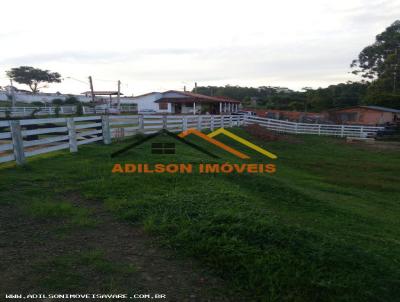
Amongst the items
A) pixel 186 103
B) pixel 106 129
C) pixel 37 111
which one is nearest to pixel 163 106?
pixel 186 103

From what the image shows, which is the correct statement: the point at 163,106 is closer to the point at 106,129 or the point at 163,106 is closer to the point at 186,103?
the point at 186,103

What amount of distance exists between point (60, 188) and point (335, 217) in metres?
5.16

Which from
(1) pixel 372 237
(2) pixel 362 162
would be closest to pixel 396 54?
(2) pixel 362 162

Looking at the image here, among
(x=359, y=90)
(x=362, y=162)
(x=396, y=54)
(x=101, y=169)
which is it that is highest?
(x=396, y=54)

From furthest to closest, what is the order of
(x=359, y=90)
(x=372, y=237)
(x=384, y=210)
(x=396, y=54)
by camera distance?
(x=359, y=90), (x=396, y=54), (x=384, y=210), (x=372, y=237)

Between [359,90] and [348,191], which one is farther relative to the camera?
[359,90]

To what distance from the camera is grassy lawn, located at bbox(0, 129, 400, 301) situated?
2.99 meters

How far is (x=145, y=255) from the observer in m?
3.44

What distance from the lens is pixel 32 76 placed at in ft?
245

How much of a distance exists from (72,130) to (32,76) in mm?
77687

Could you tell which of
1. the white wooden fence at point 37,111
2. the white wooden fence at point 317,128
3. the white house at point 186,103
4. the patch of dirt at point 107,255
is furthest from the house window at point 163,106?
the patch of dirt at point 107,255

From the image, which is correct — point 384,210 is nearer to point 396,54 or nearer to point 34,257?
point 34,257

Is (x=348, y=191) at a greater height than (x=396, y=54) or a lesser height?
lesser

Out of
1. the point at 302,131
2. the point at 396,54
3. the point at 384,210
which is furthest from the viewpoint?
the point at 396,54
